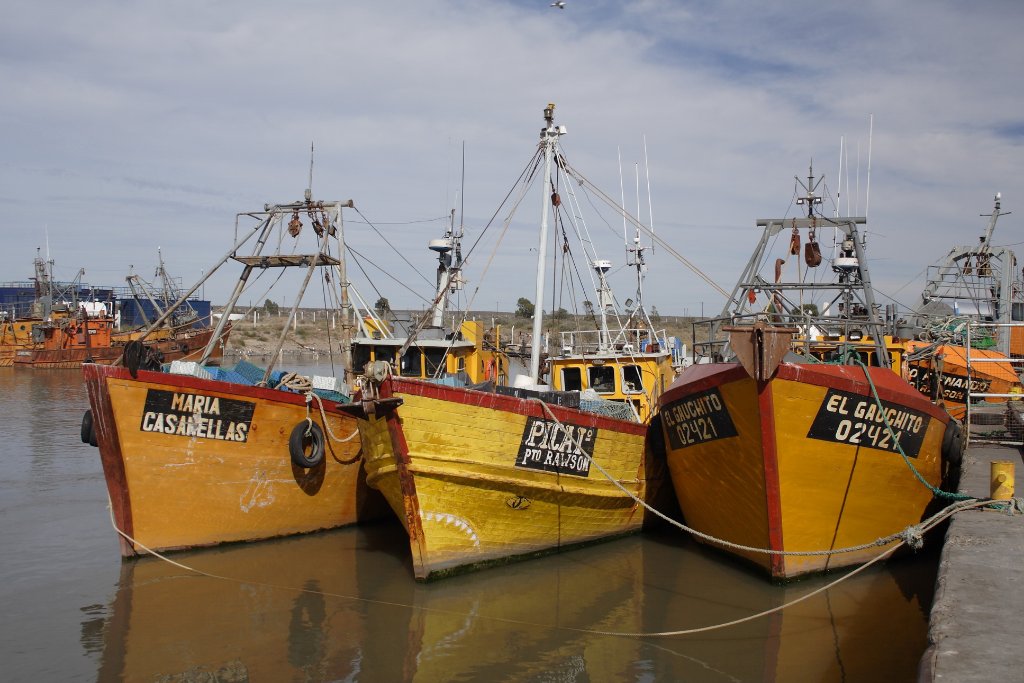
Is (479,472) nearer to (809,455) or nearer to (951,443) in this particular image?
(809,455)

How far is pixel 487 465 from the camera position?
380 inches

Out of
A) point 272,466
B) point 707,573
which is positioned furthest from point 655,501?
point 272,466

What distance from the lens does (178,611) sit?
29.0ft

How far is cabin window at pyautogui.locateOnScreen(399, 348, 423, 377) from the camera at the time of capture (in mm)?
14055

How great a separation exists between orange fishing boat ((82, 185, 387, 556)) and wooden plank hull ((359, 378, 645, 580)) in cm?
133

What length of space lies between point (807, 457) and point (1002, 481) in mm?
1925

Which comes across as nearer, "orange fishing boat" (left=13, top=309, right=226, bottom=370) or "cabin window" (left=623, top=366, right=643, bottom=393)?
"cabin window" (left=623, top=366, right=643, bottom=393)

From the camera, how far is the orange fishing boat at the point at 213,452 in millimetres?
10062

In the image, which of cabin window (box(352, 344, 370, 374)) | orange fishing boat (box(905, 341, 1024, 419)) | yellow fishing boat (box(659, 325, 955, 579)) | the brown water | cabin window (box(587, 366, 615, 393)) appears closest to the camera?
the brown water

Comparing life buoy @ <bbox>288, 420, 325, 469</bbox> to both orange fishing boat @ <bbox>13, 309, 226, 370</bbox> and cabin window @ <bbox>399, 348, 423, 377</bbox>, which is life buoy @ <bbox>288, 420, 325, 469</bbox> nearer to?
cabin window @ <bbox>399, 348, 423, 377</bbox>

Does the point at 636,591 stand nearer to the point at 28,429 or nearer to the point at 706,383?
the point at 706,383

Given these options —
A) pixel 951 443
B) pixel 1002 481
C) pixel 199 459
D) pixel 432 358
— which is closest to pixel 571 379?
pixel 432 358

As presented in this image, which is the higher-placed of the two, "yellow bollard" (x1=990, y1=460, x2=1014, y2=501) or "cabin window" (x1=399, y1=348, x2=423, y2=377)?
"cabin window" (x1=399, y1=348, x2=423, y2=377)

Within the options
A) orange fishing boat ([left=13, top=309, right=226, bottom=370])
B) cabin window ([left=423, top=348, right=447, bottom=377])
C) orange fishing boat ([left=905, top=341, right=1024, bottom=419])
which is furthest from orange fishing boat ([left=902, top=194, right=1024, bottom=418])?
orange fishing boat ([left=13, top=309, right=226, bottom=370])
